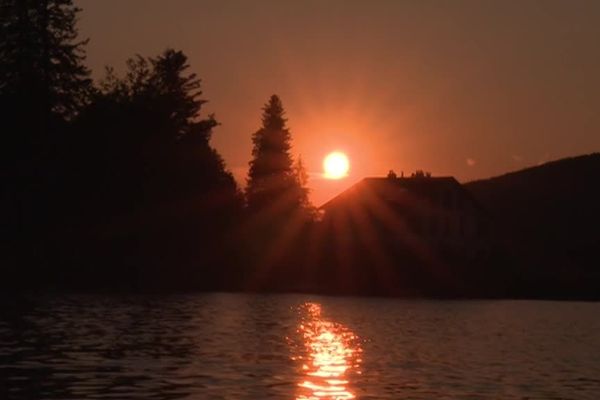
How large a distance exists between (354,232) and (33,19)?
38827 millimetres

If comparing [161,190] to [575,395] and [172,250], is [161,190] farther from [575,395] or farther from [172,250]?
[575,395]

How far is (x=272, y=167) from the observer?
14512 centimetres

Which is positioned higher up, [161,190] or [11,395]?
[161,190]

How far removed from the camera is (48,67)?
98375 millimetres

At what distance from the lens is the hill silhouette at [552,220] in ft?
363

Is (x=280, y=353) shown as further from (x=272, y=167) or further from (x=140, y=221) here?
(x=272, y=167)

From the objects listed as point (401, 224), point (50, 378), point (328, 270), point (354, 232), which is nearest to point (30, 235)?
point (328, 270)

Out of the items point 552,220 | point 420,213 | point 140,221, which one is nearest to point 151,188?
point 140,221

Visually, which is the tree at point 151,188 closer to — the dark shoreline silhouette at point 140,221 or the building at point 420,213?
the dark shoreline silhouette at point 140,221

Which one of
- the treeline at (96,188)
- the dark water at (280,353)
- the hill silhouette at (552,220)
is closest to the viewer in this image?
the dark water at (280,353)

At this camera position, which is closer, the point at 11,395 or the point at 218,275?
the point at 11,395

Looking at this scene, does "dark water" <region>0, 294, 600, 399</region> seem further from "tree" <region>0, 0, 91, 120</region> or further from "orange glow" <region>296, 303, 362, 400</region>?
"tree" <region>0, 0, 91, 120</region>

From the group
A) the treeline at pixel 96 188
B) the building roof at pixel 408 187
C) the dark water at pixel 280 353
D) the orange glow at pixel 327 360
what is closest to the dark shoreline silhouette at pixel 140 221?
the treeline at pixel 96 188

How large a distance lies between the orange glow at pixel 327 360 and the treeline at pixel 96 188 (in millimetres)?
35639
